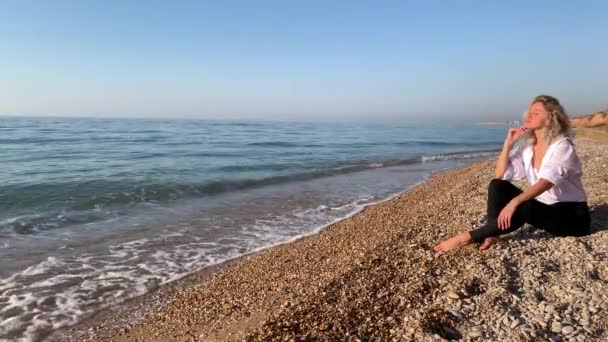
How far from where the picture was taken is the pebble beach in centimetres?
300

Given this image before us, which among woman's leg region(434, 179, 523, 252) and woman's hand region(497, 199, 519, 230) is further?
woman's leg region(434, 179, 523, 252)

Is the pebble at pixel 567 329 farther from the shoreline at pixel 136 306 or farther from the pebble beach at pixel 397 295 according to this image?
the shoreline at pixel 136 306

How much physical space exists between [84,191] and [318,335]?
11473 mm

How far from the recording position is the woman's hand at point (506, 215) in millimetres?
4121

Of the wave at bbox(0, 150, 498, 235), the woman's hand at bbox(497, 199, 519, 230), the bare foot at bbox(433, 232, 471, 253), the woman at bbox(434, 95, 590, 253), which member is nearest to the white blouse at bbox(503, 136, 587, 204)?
the woman at bbox(434, 95, 590, 253)

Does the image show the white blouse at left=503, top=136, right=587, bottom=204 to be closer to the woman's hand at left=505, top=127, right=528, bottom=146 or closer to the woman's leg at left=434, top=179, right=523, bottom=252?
the woman's hand at left=505, top=127, right=528, bottom=146

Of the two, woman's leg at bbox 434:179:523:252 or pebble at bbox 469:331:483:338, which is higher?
woman's leg at bbox 434:179:523:252

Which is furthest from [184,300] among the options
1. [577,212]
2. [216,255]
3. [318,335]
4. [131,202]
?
[131,202]

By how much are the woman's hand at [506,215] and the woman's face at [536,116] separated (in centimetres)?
90

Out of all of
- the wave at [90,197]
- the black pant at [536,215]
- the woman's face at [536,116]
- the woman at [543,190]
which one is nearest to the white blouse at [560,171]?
the woman at [543,190]

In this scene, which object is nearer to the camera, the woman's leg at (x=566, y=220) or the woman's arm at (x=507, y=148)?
the woman's leg at (x=566, y=220)

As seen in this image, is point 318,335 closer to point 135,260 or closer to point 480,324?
point 480,324

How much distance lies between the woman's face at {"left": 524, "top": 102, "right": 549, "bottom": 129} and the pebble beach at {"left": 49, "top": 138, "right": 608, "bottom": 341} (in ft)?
4.28

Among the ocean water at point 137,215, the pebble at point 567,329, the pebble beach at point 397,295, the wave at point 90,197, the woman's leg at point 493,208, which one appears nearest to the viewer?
the pebble at point 567,329
